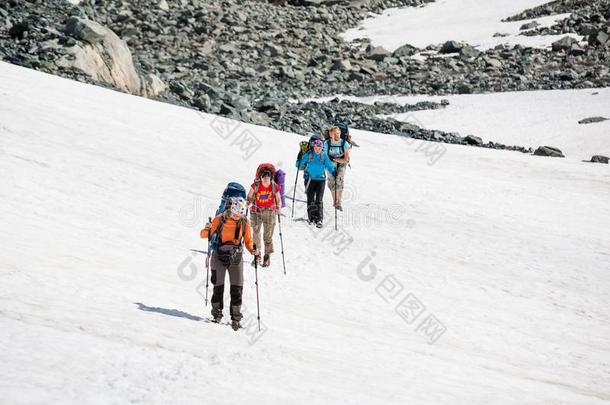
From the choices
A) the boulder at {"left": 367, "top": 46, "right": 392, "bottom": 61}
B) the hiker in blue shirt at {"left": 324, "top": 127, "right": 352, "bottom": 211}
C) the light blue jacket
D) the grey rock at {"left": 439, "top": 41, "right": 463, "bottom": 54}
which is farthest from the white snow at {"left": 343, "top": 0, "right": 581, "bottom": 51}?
the light blue jacket

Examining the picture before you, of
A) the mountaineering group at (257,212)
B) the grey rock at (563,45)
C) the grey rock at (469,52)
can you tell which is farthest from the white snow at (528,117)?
the mountaineering group at (257,212)

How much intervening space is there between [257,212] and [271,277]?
4.13 ft

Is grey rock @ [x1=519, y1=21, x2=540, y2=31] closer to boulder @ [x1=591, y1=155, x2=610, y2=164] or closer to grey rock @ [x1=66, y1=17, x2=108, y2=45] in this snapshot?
boulder @ [x1=591, y1=155, x2=610, y2=164]

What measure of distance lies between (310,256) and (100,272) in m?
5.32

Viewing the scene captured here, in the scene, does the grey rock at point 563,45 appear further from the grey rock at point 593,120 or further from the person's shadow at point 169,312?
the person's shadow at point 169,312

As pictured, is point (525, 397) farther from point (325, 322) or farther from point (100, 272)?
point (100, 272)

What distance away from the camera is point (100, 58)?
26.8m

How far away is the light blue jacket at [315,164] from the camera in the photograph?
49.3 ft

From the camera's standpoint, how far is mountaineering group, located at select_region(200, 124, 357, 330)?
8.62 metres

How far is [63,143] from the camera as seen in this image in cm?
1620

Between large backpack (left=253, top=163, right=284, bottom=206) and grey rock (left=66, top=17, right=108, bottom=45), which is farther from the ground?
grey rock (left=66, top=17, right=108, bottom=45)

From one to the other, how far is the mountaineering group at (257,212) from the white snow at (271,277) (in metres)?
0.51

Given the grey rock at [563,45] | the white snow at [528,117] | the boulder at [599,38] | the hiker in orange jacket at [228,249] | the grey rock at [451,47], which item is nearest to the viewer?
the hiker in orange jacket at [228,249]

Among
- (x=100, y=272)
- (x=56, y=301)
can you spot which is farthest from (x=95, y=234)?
(x=56, y=301)
